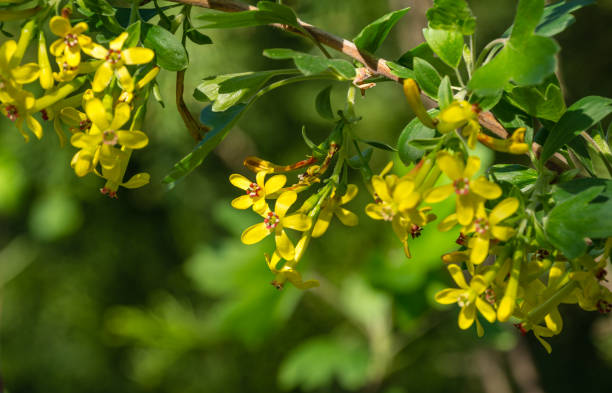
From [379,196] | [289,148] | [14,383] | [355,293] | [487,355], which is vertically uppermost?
[379,196]

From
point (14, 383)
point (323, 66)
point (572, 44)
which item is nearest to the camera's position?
point (323, 66)

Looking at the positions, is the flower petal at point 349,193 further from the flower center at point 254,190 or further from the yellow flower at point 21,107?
the yellow flower at point 21,107

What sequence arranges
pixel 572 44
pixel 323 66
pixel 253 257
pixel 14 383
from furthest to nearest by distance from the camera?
pixel 14 383 → pixel 572 44 → pixel 253 257 → pixel 323 66

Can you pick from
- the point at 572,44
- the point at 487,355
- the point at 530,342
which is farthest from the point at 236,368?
the point at 572,44

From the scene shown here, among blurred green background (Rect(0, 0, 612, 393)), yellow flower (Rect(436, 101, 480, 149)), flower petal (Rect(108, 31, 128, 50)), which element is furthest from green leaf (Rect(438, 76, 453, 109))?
blurred green background (Rect(0, 0, 612, 393))

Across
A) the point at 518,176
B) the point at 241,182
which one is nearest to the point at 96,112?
the point at 241,182

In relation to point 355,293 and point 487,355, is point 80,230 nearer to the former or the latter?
point 355,293

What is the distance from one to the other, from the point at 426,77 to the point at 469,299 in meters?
0.16

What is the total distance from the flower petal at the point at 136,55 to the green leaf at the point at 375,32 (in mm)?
155

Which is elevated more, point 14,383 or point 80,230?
point 80,230

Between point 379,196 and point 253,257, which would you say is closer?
point 379,196

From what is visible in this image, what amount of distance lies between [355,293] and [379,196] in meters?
0.94

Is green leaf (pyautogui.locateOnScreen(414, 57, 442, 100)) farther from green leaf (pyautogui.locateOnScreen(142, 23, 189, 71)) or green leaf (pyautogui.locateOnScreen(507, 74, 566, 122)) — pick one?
green leaf (pyautogui.locateOnScreen(142, 23, 189, 71))

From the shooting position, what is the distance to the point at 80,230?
1604mm
